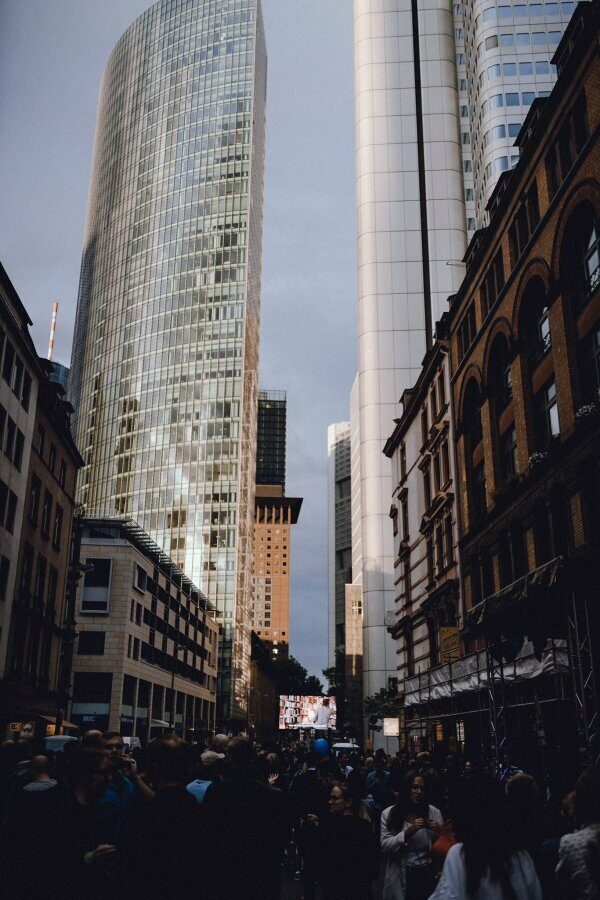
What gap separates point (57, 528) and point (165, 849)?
4426cm

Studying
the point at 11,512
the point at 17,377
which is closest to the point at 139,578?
the point at 11,512

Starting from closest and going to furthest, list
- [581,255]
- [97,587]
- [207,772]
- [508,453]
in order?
[207,772], [581,255], [508,453], [97,587]

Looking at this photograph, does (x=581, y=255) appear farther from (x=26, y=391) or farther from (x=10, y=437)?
(x=26, y=391)

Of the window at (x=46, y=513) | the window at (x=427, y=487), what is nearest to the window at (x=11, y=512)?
the window at (x=46, y=513)

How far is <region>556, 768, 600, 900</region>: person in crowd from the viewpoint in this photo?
5.21m

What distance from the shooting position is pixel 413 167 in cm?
8175

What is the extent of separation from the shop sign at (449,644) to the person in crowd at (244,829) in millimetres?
27756

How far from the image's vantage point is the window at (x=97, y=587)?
6269cm

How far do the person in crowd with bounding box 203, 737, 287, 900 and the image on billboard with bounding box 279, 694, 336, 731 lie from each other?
4400 cm

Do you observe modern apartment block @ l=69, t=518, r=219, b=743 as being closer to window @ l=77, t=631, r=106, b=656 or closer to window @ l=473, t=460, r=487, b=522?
window @ l=77, t=631, r=106, b=656

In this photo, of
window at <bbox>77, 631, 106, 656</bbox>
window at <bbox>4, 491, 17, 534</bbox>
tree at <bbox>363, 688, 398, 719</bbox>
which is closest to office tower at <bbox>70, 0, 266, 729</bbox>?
tree at <bbox>363, 688, 398, 719</bbox>

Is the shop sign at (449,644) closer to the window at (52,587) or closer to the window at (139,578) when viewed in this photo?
the window at (52,587)

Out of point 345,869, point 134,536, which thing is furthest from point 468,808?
point 134,536

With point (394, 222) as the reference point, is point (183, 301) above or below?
above
